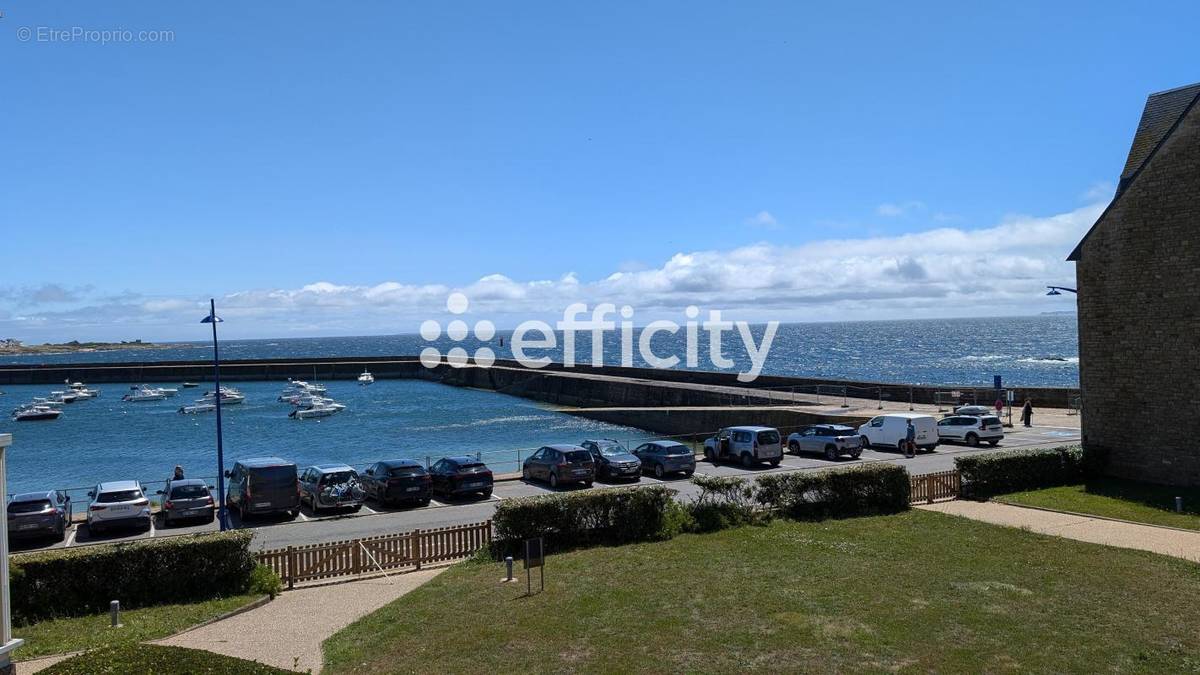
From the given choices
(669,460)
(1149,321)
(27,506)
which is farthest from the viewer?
(669,460)

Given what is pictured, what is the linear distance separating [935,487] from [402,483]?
14790 mm

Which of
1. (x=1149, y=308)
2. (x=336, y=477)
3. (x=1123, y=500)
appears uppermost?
(x=1149, y=308)

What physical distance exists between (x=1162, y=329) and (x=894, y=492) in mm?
10317

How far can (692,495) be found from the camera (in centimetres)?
2255

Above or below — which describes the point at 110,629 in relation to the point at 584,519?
below

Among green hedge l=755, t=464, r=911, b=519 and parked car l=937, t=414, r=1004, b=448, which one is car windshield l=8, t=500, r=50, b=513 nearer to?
green hedge l=755, t=464, r=911, b=519

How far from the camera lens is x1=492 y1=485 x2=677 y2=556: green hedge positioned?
55.1 feet

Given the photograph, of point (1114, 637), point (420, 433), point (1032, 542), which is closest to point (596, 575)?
point (1114, 637)

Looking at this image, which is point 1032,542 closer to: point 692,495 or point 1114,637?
point 1114,637

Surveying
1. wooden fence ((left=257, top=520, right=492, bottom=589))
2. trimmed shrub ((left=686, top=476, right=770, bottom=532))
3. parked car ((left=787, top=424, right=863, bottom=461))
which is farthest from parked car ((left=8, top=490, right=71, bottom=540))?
parked car ((left=787, top=424, right=863, bottom=461))

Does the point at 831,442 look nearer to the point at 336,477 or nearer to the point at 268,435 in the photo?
the point at 336,477

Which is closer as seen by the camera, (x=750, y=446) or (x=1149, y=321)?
(x=1149, y=321)

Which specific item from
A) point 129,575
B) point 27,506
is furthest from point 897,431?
point 27,506

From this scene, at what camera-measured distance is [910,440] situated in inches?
1224
